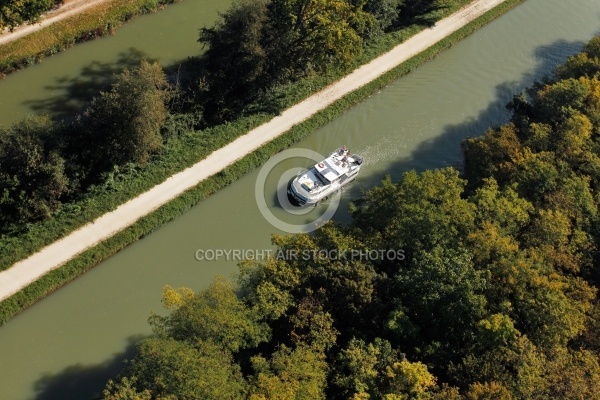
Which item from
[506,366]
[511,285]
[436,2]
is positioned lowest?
[506,366]

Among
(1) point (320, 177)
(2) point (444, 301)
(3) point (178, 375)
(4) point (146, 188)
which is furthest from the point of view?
(1) point (320, 177)

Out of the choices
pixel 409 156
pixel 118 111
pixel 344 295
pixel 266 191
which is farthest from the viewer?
pixel 409 156

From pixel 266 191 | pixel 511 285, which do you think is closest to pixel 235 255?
pixel 266 191

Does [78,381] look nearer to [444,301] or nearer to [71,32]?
[444,301]

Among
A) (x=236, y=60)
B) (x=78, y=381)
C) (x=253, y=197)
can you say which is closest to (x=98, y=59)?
(x=236, y=60)

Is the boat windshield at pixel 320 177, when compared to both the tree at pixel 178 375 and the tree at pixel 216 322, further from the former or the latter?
the tree at pixel 178 375

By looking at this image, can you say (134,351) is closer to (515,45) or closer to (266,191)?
(266,191)

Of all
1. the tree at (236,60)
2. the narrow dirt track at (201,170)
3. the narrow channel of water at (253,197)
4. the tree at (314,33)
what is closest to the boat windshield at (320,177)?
the narrow channel of water at (253,197)
